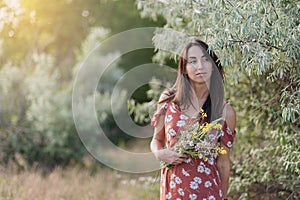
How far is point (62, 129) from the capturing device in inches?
283

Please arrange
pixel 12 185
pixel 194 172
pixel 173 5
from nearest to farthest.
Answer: pixel 194 172 < pixel 173 5 < pixel 12 185

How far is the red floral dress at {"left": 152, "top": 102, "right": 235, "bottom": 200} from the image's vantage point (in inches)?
110

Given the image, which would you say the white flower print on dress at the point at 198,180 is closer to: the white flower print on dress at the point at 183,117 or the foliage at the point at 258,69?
the white flower print on dress at the point at 183,117

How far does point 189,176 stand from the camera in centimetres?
281

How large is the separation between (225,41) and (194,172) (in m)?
0.92

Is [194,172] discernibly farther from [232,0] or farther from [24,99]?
[24,99]

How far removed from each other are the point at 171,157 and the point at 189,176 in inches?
6.0

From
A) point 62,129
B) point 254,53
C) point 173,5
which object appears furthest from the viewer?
point 62,129

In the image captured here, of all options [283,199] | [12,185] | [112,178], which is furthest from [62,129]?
[283,199]

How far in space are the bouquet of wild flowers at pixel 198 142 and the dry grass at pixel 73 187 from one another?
240 cm

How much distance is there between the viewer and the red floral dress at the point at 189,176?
9.18 feet

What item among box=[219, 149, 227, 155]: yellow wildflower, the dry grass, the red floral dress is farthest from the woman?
the dry grass

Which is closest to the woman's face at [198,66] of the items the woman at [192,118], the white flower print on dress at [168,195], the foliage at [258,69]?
the woman at [192,118]

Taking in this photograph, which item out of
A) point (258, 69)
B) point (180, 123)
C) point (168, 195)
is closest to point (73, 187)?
point (168, 195)
